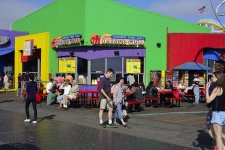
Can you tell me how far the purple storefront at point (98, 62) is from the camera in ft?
75.5

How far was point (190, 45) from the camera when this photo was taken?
25531 mm

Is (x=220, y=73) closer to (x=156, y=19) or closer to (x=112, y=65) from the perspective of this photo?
(x=112, y=65)

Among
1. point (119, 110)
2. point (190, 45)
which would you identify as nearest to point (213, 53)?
point (190, 45)

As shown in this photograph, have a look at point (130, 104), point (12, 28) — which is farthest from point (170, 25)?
point (12, 28)

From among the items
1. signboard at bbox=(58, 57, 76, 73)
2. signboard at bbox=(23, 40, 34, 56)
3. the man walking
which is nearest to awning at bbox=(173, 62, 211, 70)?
signboard at bbox=(58, 57, 76, 73)

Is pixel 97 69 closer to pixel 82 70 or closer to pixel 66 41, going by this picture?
pixel 82 70

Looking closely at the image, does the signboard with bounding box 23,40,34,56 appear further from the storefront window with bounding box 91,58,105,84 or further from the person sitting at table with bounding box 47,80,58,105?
the person sitting at table with bounding box 47,80,58,105

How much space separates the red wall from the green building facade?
26.3 inches

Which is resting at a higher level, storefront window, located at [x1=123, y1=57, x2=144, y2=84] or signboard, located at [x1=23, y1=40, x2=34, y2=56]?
signboard, located at [x1=23, y1=40, x2=34, y2=56]

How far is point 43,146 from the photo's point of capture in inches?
336

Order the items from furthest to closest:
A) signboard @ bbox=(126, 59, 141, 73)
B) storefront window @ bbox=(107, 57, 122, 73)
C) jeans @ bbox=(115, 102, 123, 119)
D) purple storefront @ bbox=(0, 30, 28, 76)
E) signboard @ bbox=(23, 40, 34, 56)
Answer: purple storefront @ bbox=(0, 30, 28, 76) → signboard @ bbox=(23, 40, 34, 56) → signboard @ bbox=(126, 59, 141, 73) → storefront window @ bbox=(107, 57, 122, 73) → jeans @ bbox=(115, 102, 123, 119)

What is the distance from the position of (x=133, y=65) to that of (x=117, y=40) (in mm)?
2220

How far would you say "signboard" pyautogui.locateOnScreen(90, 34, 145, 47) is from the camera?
22.3m

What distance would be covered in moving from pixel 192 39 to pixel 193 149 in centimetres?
1778
